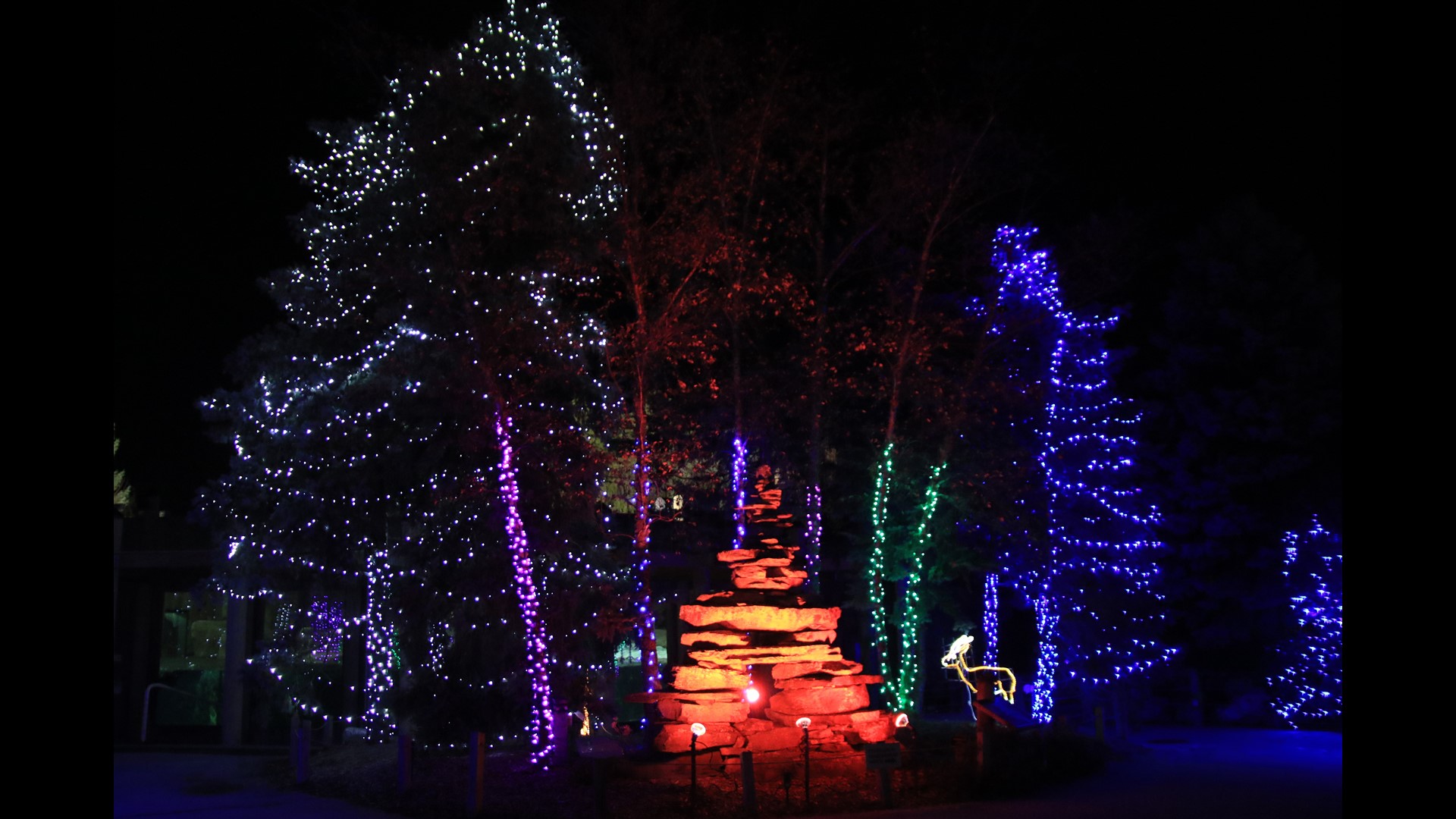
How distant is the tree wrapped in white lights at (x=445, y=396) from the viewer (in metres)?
13.9

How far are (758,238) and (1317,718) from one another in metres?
13.5

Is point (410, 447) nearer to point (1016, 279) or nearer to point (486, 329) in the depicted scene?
point (486, 329)

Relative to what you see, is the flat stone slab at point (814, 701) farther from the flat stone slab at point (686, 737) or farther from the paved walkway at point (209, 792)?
the paved walkway at point (209, 792)

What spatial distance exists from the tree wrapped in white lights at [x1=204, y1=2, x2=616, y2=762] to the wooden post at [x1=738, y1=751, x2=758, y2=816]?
3.89 m

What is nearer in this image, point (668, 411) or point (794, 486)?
point (668, 411)

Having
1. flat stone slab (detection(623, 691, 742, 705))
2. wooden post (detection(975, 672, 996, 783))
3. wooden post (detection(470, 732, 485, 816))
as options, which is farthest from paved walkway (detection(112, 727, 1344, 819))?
flat stone slab (detection(623, 691, 742, 705))

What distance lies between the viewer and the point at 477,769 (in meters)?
10.9

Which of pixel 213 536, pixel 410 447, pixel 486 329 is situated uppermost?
pixel 486 329

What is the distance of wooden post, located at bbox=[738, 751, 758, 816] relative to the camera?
10.3 metres

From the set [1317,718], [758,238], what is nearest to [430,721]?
[758,238]

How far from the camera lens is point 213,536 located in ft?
50.9

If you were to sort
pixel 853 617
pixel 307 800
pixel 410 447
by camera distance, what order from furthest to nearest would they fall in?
pixel 853 617 < pixel 410 447 < pixel 307 800

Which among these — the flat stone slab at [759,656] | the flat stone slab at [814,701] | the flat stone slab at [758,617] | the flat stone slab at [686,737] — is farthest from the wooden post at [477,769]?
the flat stone slab at [814,701]

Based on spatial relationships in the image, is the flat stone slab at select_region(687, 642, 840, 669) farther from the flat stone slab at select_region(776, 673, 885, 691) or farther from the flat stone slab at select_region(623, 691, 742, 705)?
the flat stone slab at select_region(623, 691, 742, 705)
